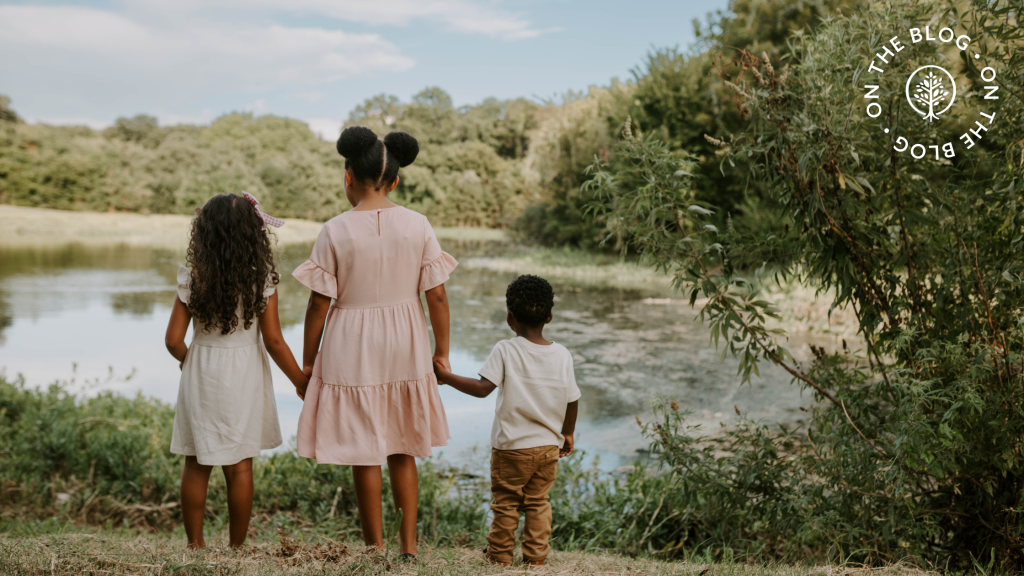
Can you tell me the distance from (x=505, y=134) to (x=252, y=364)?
109ft

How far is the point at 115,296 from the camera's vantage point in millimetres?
13688

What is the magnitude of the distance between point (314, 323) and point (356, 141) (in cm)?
75

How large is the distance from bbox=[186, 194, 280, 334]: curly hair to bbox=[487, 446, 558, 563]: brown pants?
1.18 metres

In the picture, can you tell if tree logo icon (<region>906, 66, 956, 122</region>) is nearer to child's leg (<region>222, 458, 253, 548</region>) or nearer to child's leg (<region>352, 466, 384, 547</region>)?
child's leg (<region>352, 466, 384, 547</region>)

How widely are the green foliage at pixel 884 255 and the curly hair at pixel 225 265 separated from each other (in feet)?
5.19

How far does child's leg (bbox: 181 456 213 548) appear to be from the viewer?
105 inches

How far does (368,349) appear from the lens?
8.59ft

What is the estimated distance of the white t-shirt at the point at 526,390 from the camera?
2.63 metres

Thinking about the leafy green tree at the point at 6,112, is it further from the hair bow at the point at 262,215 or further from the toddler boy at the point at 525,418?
the toddler boy at the point at 525,418

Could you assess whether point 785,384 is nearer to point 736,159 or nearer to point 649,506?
point 649,506

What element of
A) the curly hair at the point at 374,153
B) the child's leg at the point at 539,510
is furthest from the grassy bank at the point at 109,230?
the child's leg at the point at 539,510

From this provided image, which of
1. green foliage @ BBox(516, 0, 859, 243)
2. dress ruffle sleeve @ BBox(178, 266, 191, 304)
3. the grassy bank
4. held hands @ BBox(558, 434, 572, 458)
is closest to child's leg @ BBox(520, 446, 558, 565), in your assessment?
held hands @ BBox(558, 434, 572, 458)

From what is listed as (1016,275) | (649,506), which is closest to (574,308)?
(649,506)

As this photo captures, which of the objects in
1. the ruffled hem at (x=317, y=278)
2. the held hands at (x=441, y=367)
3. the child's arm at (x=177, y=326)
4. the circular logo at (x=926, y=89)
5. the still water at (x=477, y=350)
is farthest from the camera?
the still water at (x=477, y=350)
